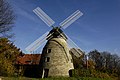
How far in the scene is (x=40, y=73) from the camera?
42375mm

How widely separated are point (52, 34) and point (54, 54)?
4.15 meters

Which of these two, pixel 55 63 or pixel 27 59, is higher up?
pixel 27 59

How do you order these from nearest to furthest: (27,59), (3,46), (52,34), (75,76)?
(75,76)
(52,34)
(3,46)
(27,59)

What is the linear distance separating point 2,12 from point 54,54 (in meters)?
13.7

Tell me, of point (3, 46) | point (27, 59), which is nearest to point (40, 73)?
point (3, 46)

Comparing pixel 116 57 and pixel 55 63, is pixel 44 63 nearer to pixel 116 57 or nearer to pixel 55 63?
pixel 55 63

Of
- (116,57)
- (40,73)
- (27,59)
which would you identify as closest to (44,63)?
(40,73)

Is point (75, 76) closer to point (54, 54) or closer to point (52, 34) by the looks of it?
point (54, 54)

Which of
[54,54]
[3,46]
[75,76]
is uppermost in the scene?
[3,46]

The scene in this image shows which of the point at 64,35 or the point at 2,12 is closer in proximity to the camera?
the point at 2,12

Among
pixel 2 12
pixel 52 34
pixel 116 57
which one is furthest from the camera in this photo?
pixel 116 57

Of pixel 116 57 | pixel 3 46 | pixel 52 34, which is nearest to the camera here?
pixel 52 34

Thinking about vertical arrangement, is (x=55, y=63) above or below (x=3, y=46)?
below

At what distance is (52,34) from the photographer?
142ft
